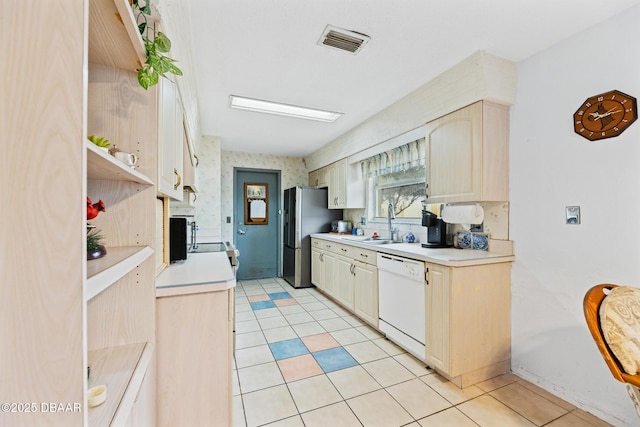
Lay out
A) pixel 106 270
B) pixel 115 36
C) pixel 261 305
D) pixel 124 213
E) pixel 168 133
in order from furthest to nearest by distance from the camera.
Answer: pixel 261 305
pixel 168 133
pixel 124 213
pixel 115 36
pixel 106 270

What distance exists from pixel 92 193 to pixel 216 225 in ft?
10.8

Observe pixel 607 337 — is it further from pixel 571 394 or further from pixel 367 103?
pixel 367 103

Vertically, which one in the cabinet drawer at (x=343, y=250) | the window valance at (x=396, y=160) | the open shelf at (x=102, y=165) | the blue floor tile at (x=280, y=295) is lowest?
the blue floor tile at (x=280, y=295)

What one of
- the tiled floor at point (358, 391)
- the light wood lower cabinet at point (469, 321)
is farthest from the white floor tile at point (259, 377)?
the light wood lower cabinet at point (469, 321)

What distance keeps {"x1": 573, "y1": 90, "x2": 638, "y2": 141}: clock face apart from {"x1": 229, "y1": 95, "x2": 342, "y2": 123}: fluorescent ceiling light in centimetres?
216

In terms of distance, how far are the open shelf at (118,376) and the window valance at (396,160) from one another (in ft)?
8.91

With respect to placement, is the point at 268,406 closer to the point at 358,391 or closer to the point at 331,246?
the point at 358,391

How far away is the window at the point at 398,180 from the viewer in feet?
10.0

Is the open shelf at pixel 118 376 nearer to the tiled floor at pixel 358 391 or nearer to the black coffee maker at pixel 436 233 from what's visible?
the tiled floor at pixel 358 391

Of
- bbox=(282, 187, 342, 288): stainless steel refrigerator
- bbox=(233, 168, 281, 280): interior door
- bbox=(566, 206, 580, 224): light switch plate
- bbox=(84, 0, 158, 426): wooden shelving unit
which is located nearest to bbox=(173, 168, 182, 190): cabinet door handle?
bbox=(84, 0, 158, 426): wooden shelving unit

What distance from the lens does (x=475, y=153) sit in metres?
2.19

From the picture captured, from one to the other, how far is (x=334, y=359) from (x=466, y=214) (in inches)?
63.5

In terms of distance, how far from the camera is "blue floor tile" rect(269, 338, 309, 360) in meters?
2.48

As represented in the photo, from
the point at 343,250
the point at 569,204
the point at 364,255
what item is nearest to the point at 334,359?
the point at 364,255
